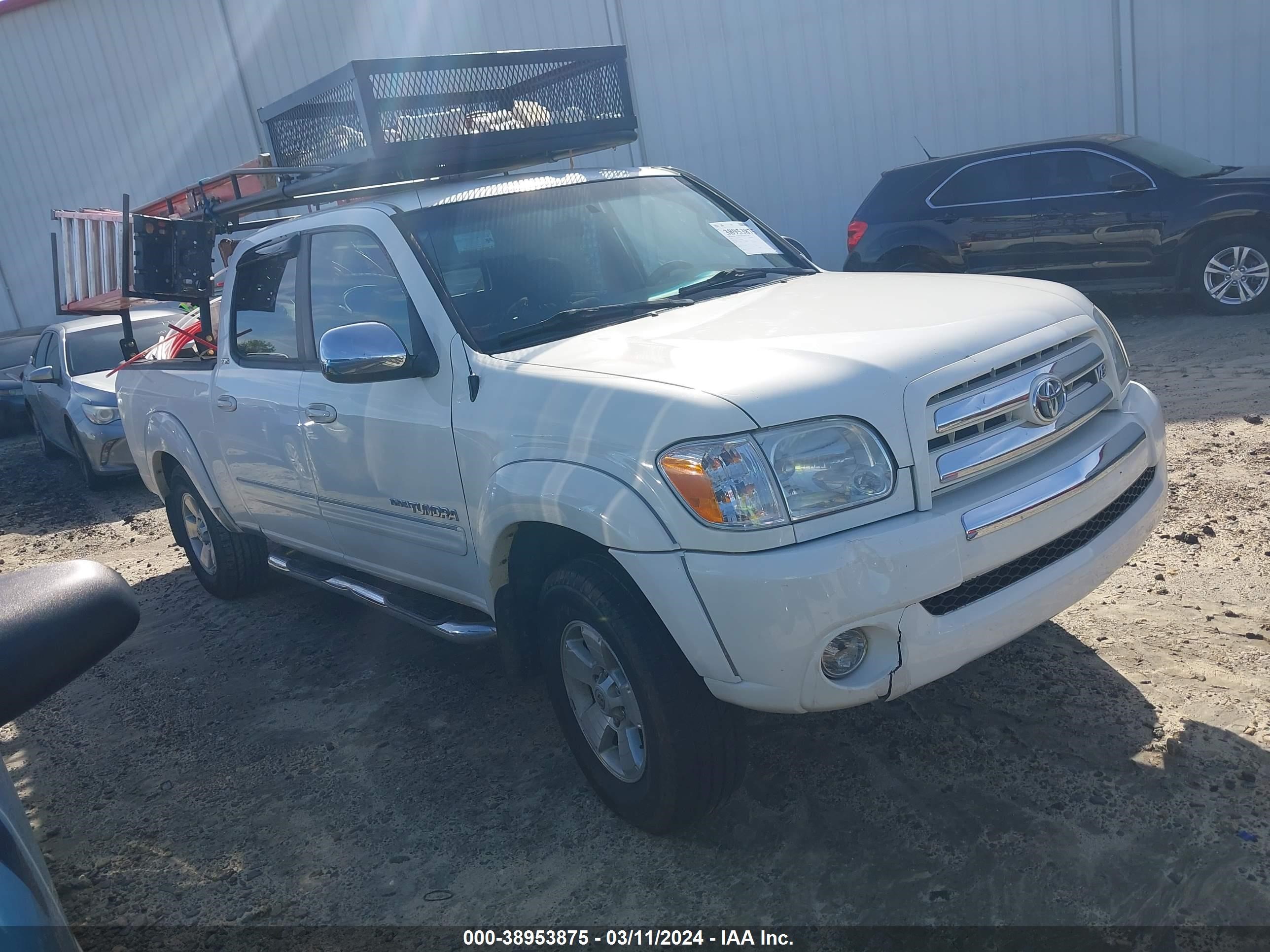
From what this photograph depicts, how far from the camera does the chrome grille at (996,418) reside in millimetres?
2746

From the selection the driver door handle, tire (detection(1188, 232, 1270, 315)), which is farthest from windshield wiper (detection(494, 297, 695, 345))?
tire (detection(1188, 232, 1270, 315))

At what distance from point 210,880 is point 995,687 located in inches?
105

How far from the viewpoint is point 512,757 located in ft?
12.3

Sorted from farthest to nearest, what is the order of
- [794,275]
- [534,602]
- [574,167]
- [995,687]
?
[574,167], [794,275], [995,687], [534,602]

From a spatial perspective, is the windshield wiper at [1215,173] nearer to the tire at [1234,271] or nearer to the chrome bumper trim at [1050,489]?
the tire at [1234,271]

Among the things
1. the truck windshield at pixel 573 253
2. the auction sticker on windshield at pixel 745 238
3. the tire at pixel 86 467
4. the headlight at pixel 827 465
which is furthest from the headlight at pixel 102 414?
the headlight at pixel 827 465

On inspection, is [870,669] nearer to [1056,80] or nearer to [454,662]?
[454,662]

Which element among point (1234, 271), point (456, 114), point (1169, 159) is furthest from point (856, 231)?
point (456, 114)

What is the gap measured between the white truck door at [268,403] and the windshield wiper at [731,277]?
1670mm

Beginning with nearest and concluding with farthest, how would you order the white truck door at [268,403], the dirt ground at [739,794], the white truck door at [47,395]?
the dirt ground at [739,794]
the white truck door at [268,403]
the white truck door at [47,395]

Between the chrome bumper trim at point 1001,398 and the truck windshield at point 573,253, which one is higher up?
the truck windshield at point 573,253

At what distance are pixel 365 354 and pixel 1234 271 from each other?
8585mm

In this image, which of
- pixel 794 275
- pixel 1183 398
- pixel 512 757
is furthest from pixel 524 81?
pixel 1183 398

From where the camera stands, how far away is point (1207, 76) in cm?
1212
